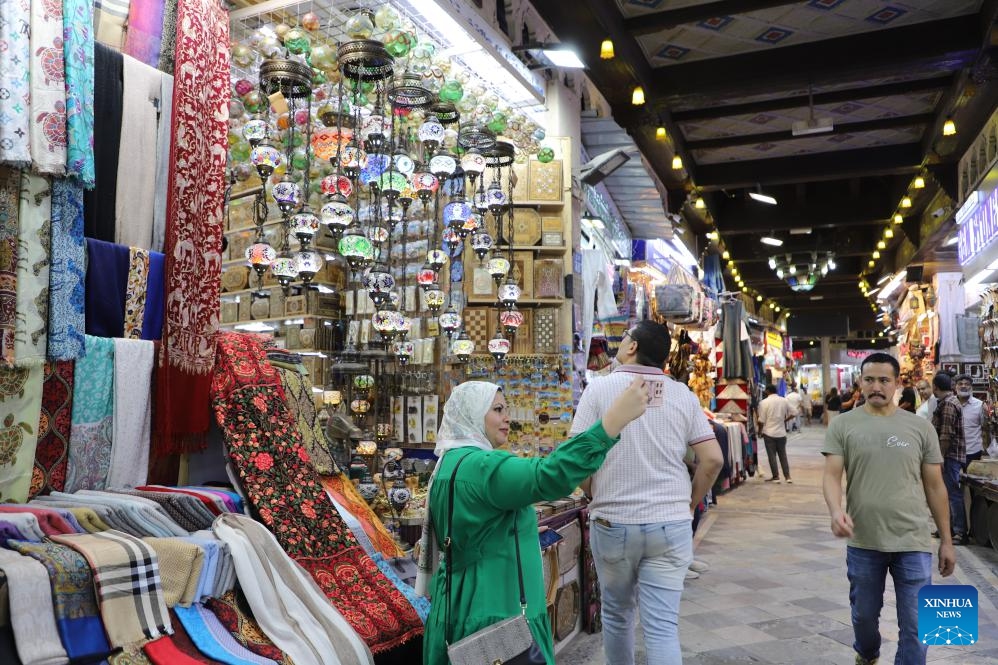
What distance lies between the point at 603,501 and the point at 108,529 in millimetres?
1675

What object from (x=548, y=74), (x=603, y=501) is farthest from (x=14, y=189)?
(x=548, y=74)

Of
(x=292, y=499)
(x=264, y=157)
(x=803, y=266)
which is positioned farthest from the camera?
(x=803, y=266)

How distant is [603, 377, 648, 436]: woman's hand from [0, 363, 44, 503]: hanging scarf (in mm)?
1793

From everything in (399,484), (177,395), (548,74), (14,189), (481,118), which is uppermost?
(548,74)

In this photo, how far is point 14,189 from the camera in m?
2.27

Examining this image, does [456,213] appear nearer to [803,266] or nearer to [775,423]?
[775,423]

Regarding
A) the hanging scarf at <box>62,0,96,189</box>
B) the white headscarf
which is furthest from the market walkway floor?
the hanging scarf at <box>62,0,96,189</box>

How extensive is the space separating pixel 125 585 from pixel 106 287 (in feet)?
3.55

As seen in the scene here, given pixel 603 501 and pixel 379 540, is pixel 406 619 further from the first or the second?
pixel 603 501

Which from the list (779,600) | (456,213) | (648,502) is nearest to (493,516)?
(648,502)

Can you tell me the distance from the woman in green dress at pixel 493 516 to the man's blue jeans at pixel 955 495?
6.24 metres

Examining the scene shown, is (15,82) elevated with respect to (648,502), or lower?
elevated

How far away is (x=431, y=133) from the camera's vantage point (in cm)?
403

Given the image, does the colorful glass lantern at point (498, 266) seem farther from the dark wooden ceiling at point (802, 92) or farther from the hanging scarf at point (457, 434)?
the hanging scarf at point (457, 434)
